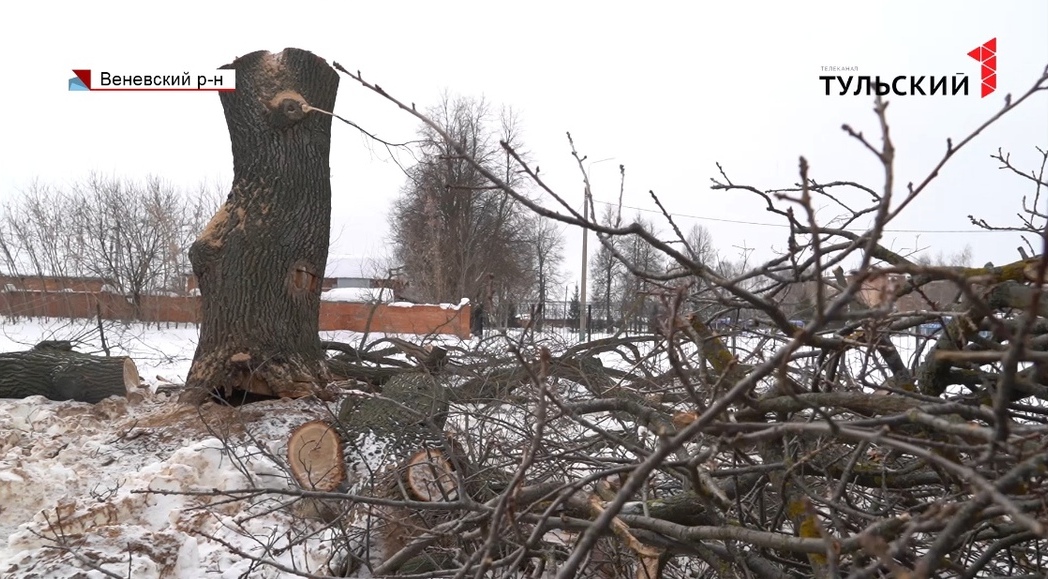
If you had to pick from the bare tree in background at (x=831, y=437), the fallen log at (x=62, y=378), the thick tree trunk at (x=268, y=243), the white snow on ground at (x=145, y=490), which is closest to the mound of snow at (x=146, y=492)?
the white snow on ground at (x=145, y=490)

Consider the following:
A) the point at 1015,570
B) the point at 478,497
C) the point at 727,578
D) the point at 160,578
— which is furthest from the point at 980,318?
the point at 160,578

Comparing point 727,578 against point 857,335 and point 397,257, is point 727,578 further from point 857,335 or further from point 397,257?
point 397,257

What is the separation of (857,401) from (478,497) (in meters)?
2.38

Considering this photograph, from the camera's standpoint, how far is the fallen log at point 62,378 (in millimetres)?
7004

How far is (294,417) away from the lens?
6230mm

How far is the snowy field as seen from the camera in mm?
3373

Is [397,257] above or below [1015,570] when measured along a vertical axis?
above

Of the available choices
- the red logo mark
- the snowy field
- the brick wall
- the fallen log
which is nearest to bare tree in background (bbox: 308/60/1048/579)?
the snowy field

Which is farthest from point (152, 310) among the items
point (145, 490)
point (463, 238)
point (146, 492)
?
point (146, 492)

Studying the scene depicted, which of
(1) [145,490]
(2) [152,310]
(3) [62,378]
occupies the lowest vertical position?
(3) [62,378]

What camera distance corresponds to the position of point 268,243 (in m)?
Answer: 7.05

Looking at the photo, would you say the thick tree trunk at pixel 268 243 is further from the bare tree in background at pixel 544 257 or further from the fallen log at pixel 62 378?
the bare tree in background at pixel 544 257

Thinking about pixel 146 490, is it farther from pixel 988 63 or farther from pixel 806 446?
pixel 988 63

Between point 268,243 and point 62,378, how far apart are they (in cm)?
235
